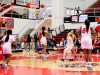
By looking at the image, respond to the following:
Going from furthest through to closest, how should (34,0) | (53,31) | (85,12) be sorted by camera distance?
(85,12)
(53,31)
(34,0)

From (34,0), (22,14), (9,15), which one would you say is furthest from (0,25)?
(34,0)

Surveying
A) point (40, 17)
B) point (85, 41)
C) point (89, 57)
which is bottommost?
point (89, 57)

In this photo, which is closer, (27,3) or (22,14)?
(27,3)

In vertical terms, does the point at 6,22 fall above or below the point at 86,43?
above

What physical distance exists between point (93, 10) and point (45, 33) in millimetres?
14140

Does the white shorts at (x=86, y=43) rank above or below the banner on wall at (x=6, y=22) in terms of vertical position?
below

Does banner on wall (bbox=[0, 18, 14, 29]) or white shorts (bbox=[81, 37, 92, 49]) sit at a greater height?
banner on wall (bbox=[0, 18, 14, 29])

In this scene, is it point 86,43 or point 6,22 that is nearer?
point 86,43

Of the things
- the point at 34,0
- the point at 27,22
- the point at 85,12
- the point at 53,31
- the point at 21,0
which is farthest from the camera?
the point at 27,22

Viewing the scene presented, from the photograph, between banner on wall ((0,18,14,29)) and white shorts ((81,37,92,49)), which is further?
banner on wall ((0,18,14,29))

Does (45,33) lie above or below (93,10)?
below

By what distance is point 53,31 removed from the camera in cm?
1881

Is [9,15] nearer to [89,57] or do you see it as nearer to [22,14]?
[22,14]

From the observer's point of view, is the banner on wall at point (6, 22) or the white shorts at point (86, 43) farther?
the banner on wall at point (6, 22)
